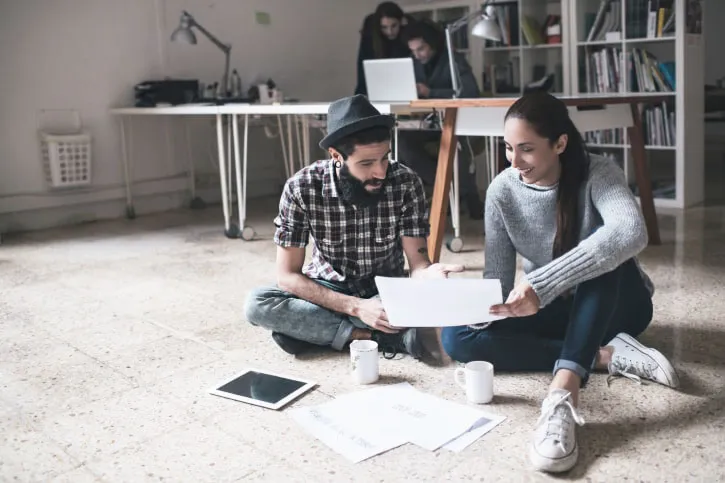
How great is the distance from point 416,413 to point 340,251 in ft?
1.85

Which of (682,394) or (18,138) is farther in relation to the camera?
(18,138)

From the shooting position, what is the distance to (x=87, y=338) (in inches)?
93.2

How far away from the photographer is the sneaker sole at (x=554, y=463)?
1.38 meters

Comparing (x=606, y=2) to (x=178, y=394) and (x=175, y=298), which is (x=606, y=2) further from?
(x=178, y=394)

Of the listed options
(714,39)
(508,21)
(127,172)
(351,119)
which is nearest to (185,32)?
(127,172)

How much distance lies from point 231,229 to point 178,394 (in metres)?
2.12

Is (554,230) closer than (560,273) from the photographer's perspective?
No

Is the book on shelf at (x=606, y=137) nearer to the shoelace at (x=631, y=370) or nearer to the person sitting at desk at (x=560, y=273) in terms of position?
the person sitting at desk at (x=560, y=273)

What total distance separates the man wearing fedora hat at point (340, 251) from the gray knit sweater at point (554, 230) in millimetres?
203

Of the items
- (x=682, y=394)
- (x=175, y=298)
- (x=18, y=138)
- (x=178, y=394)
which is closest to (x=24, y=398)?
(x=178, y=394)

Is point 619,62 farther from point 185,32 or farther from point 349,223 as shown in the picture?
point 349,223

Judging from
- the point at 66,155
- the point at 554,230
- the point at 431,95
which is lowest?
the point at 554,230

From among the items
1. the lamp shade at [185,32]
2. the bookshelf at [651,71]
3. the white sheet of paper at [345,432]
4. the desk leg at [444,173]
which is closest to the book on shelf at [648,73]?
the bookshelf at [651,71]

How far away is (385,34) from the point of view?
448 cm
